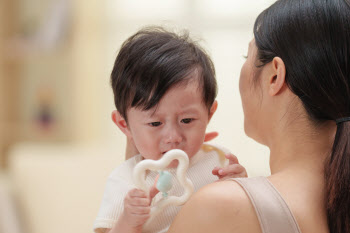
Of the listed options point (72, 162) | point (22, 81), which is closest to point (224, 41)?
point (72, 162)

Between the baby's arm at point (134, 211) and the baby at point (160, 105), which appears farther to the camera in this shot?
the baby at point (160, 105)

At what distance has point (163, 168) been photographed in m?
1.02

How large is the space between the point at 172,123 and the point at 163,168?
17 cm

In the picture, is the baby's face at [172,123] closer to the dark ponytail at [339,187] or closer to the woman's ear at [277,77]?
the woman's ear at [277,77]

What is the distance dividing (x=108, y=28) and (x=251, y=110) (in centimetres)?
292

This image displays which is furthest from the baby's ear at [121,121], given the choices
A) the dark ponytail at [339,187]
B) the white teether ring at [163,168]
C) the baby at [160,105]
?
the dark ponytail at [339,187]

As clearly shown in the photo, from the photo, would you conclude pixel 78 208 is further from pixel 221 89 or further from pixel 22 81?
pixel 22 81

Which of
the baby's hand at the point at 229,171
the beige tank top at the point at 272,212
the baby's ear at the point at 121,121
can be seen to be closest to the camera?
the beige tank top at the point at 272,212

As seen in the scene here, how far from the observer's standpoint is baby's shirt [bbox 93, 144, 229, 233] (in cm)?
118

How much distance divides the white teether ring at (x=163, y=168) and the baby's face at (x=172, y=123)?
12 centimetres

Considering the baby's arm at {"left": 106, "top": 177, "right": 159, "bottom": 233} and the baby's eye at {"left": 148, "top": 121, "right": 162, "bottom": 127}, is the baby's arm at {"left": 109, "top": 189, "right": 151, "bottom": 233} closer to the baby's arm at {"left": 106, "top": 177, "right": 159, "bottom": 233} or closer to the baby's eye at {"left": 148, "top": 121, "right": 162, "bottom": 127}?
the baby's arm at {"left": 106, "top": 177, "right": 159, "bottom": 233}

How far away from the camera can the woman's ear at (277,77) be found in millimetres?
1072

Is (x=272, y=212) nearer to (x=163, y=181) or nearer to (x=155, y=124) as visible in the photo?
(x=163, y=181)

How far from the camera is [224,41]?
379cm
